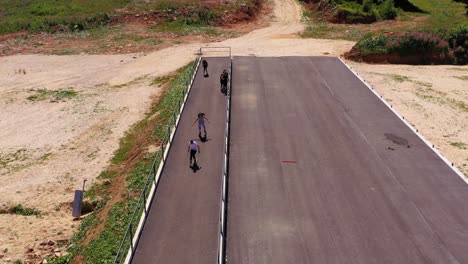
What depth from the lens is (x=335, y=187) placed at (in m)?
20.1

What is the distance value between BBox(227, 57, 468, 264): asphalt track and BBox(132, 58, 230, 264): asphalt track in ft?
2.84

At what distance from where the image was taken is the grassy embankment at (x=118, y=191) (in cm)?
1788

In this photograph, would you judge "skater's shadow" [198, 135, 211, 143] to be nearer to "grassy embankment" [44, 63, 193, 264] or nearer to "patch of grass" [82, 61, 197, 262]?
"patch of grass" [82, 61, 197, 262]

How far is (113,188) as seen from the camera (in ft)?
76.9

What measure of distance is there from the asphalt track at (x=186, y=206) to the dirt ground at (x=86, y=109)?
18.8 feet

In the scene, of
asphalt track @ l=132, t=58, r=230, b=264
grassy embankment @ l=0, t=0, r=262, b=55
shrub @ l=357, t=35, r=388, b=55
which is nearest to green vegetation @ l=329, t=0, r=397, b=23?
grassy embankment @ l=0, t=0, r=262, b=55

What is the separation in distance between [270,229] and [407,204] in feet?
20.4

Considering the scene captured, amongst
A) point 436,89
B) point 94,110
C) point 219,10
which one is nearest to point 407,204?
point 436,89

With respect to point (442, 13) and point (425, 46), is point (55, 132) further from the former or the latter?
point (442, 13)

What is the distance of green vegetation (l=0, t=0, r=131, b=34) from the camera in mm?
57875

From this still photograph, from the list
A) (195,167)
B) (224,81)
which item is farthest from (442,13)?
(195,167)

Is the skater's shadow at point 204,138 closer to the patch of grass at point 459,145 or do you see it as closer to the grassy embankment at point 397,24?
the patch of grass at point 459,145

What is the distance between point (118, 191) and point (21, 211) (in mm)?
5331

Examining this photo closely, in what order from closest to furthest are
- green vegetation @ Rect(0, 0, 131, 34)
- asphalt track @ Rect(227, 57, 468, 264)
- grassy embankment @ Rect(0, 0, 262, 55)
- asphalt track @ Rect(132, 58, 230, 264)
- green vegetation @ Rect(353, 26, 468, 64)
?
asphalt track @ Rect(132, 58, 230, 264), asphalt track @ Rect(227, 57, 468, 264), green vegetation @ Rect(353, 26, 468, 64), grassy embankment @ Rect(0, 0, 262, 55), green vegetation @ Rect(0, 0, 131, 34)
